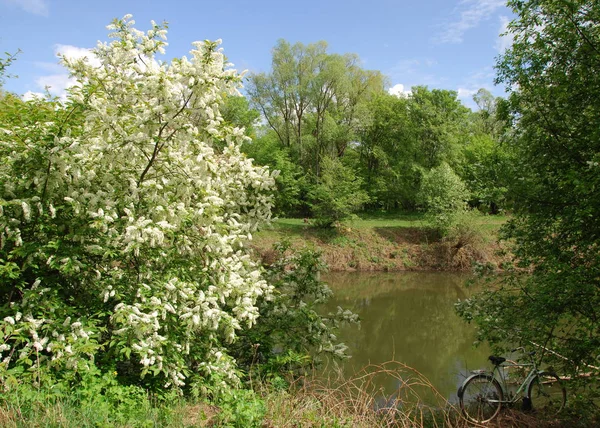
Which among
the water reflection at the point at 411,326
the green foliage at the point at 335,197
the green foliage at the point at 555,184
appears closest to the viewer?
the green foliage at the point at 555,184

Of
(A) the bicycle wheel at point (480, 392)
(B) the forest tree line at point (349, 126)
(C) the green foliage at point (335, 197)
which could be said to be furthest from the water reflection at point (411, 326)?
(B) the forest tree line at point (349, 126)

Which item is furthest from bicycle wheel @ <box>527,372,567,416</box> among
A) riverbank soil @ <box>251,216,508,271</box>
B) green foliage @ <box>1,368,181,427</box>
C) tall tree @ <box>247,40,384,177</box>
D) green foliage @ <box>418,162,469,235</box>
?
tall tree @ <box>247,40,384,177</box>

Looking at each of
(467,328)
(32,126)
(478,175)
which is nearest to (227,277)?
(32,126)

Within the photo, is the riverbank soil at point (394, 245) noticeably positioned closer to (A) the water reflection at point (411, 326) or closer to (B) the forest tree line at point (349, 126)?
(A) the water reflection at point (411, 326)

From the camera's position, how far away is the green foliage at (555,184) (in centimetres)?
597

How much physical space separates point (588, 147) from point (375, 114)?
114 feet

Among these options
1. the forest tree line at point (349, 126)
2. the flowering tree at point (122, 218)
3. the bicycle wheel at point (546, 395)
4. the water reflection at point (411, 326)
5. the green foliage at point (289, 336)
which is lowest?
the water reflection at point (411, 326)

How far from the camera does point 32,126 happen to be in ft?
16.0

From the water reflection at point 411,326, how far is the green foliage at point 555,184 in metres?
2.30

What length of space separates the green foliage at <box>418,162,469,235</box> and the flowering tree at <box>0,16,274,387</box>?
23.3 meters

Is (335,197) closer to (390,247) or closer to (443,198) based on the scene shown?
(390,247)

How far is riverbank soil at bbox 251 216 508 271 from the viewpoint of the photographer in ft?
87.1

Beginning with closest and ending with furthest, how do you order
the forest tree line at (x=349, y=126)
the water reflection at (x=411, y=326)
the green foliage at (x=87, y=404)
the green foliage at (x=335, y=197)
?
1. the green foliage at (x=87, y=404)
2. the water reflection at (x=411, y=326)
3. the green foliage at (x=335, y=197)
4. the forest tree line at (x=349, y=126)

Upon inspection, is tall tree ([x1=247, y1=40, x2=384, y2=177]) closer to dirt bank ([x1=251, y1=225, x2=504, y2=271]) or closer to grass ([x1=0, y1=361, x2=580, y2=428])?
dirt bank ([x1=251, y1=225, x2=504, y2=271])
